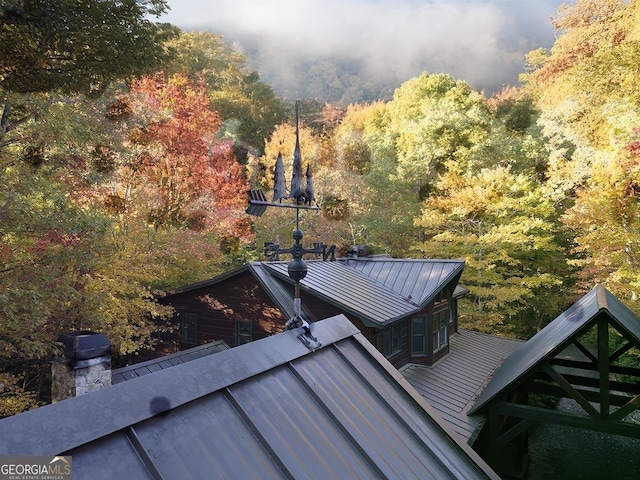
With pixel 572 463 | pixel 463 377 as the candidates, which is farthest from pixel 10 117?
pixel 572 463

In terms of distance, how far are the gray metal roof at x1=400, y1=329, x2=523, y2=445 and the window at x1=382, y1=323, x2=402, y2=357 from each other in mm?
766

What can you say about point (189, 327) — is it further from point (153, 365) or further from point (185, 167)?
point (185, 167)

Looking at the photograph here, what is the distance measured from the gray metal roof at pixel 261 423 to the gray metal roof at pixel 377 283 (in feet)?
27.1

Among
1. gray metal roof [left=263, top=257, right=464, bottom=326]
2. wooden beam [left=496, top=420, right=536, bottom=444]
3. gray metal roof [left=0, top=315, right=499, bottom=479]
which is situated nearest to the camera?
gray metal roof [left=0, top=315, right=499, bottom=479]

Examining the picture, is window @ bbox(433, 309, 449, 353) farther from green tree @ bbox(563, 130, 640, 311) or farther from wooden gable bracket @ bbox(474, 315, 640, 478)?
green tree @ bbox(563, 130, 640, 311)

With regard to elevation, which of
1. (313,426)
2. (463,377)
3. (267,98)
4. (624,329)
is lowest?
(463,377)

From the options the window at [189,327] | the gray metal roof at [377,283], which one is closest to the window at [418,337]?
the gray metal roof at [377,283]

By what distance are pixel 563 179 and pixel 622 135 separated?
626 centimetres

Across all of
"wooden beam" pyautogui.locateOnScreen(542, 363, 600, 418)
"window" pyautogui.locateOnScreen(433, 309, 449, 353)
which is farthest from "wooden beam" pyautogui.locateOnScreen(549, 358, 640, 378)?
"wooden beam" pyautogui.locateOnScreen(542, 363, 600, 418)

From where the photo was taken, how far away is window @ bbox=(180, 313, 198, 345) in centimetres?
1475

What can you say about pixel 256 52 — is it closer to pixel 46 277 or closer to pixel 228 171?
pixel 228 171

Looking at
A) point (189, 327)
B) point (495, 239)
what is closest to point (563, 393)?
point (495, 239)

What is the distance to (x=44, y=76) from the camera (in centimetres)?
862

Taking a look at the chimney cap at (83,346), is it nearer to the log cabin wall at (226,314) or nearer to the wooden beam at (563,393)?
the log cabin wall at (226,314)
